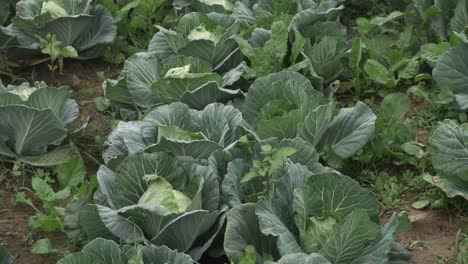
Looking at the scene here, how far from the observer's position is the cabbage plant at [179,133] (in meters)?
3.67

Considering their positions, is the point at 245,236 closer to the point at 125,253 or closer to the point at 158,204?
the point at 158,204

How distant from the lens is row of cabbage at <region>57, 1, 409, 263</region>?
319 cm

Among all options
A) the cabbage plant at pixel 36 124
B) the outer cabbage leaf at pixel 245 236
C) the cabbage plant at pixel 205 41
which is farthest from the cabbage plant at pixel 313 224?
the cabbage plant at pixel 205 41

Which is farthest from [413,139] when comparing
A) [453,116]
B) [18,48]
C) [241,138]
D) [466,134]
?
[18,48]

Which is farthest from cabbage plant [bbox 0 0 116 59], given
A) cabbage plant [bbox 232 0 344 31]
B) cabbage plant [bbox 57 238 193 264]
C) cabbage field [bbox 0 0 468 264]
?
cabbage plant [bbox 57 238 193 264]

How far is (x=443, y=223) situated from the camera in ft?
12.5

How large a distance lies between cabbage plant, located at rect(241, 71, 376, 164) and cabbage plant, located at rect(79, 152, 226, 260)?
0.60 metres

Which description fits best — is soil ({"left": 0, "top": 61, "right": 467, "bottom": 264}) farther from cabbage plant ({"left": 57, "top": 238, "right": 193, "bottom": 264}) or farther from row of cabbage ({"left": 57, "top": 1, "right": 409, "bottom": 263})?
cabbage plant ({"left": 57, "top": 238, "right": 193, "bottom": 264})

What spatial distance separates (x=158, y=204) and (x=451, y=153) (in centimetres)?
147

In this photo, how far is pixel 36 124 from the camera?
164 inches

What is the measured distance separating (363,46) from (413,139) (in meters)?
0.98

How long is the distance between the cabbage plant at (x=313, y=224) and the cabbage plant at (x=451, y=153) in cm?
51

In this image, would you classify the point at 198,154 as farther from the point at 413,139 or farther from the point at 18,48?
Answer: the point at 18,48

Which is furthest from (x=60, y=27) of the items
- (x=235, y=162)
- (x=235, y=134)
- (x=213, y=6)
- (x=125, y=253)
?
(x=125, y=253)
